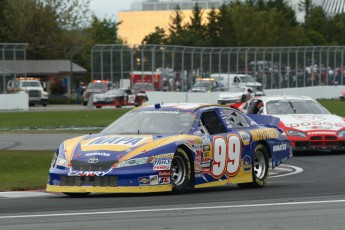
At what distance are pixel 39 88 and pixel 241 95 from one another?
17223 mm

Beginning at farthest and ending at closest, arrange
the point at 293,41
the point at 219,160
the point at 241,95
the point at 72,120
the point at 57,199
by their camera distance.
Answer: the point at 293,41, the point at 241,95, the point at 72,120, the point at 219,160, the point at 57,199

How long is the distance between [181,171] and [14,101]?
45.0 meters

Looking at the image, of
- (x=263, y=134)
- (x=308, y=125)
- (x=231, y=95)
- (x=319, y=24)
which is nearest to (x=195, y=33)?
(x=319, y=24)

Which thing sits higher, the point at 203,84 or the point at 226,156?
the point at 226,156

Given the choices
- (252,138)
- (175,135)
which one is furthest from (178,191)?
(252,138)

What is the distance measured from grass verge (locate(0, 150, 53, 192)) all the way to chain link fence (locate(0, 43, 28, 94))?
1395 inches

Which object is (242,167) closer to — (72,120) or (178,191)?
(178,191)

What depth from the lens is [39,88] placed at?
6756 centimetres

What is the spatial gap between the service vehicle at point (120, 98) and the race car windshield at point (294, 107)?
3435 cm

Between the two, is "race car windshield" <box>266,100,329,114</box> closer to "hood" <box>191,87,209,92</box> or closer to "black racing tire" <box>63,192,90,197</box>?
"black racing tire" <box>63,192,90,197</box>

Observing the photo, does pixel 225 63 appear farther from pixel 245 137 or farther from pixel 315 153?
pixel 245 137

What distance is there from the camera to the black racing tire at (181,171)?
44.3 ft

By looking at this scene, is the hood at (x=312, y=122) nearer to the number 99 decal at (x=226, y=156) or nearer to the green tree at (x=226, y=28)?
the number 99 decal at (x=226, y=156)

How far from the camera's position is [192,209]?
448 inches
